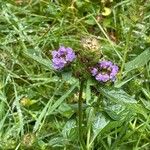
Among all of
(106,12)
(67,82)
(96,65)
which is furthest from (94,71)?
(106,12)

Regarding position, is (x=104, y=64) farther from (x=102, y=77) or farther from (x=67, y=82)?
(x=67, y=82)

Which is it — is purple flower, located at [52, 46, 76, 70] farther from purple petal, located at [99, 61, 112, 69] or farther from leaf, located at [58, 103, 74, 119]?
leaf, located at [58, 103, 74, 119]

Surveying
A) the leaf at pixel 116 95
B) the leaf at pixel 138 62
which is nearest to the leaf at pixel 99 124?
the leaf at pixel 116 95

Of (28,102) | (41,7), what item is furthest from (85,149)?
(41,7)

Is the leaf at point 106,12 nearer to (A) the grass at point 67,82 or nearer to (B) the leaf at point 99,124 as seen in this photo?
(A) the grass at point 67,82

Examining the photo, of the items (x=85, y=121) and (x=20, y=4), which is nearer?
(x=85, y=121)

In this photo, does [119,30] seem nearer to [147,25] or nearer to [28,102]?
[147,25]
